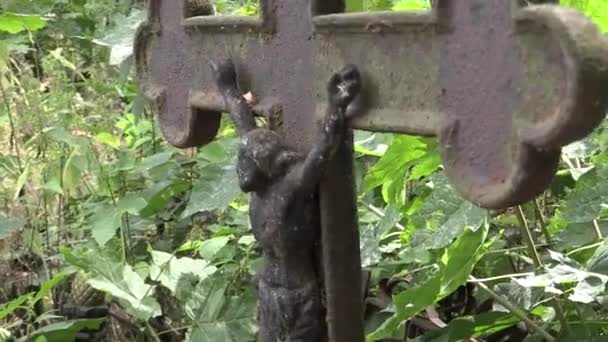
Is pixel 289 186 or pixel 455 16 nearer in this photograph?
pixel 455 16

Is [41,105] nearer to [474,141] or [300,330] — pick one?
[300,330]

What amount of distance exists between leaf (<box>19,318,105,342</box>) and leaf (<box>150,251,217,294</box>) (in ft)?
0.44

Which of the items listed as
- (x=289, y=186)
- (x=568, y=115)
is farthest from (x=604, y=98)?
(x=289, y=186)

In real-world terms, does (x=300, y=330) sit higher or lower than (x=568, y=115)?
lower

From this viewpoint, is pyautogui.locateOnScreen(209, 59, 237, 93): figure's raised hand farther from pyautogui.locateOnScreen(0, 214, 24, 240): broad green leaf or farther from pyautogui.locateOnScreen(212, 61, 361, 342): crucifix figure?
pyautogui.locateOnScreen(0, 214, 24, 240): broad green leaf

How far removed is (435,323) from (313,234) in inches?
17.1

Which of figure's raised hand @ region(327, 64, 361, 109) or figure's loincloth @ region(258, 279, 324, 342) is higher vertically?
figure's raised hand @ region(327, 64, 361, 109)

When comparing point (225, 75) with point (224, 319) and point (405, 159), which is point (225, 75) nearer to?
point (405, 159)

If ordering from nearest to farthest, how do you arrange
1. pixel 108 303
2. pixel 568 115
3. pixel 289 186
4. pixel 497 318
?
pixel 568 115, pixel 289 186, pixel 497 318, pixel 108 303

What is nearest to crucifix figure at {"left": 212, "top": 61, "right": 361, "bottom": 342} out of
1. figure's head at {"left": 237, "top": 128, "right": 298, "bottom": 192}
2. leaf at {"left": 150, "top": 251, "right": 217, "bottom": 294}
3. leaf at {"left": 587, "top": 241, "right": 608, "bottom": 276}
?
figure's head at {"left": 237, "top": 128, "right": 298, "bottom": 192}

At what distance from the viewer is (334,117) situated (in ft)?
2.11

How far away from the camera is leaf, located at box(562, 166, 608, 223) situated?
0.82 meters

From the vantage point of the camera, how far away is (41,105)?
5.34 feet

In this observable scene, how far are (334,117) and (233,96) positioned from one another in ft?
0.49
